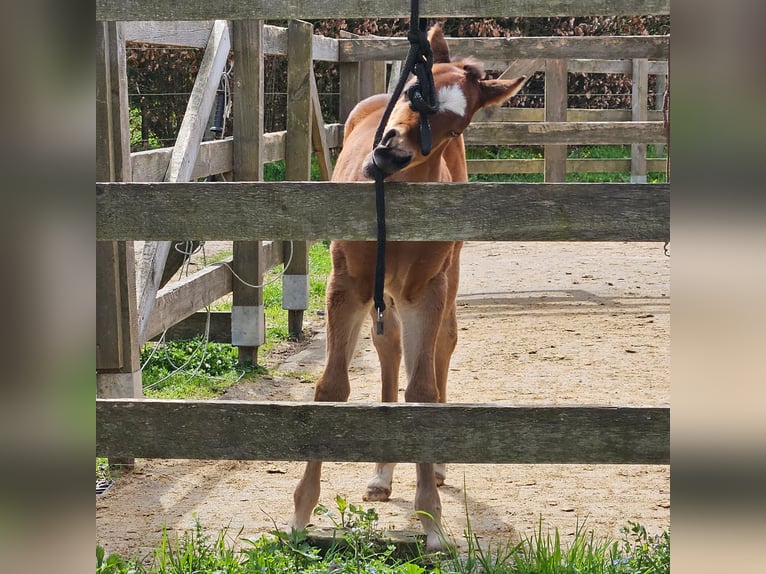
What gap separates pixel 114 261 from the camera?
385 cm

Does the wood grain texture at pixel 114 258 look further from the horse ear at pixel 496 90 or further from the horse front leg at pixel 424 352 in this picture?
the horse ear at pixel 496 90

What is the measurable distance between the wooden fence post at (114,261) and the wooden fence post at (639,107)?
33.9ft

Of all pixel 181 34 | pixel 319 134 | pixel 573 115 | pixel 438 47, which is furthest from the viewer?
pixel 573 115

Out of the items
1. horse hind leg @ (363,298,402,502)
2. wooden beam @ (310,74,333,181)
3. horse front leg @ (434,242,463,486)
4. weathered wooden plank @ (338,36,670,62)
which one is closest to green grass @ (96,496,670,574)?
horse hind leg @ (363,298,402,502)

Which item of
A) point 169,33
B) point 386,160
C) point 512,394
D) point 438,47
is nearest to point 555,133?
point 512,394

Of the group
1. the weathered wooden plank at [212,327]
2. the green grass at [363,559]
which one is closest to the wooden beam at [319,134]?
the weathered wooden plank at [212,327]

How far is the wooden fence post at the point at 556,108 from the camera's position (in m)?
10.5

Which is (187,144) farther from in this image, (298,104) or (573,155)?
(573,155)

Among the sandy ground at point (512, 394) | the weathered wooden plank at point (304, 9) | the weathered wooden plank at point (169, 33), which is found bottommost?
the sandy ground at point (512, 394)

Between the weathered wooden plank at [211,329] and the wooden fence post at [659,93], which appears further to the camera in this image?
the wooden fence post at [659,93]

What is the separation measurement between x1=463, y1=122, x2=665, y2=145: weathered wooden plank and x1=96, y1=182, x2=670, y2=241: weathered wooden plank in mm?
7219

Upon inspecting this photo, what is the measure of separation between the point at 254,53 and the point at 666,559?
152 inches

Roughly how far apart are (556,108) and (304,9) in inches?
331
